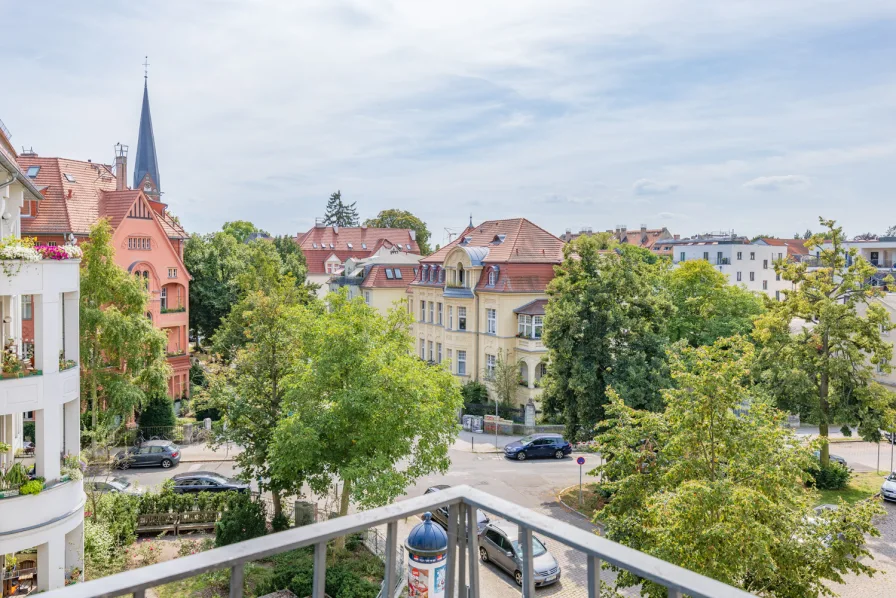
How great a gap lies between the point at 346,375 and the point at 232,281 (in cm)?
2972

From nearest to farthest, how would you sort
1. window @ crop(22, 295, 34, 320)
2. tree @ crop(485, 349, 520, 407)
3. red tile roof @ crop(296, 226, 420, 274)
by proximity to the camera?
window @ crop(22, 295, 34, 320)
tree @ crop(485, 349, 520, 407)
red tile roof @ crop(296, 226, 420, 274)

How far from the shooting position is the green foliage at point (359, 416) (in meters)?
18.6

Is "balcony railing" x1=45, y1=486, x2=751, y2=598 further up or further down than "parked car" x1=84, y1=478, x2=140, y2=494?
further up

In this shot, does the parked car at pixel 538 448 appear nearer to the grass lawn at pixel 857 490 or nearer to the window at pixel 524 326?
the window at pixel 524 326

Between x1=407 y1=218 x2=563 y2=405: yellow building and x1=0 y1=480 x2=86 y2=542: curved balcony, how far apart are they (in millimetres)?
25000

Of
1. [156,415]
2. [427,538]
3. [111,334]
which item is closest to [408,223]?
[156,415]

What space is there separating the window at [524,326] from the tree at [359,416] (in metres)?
20.8

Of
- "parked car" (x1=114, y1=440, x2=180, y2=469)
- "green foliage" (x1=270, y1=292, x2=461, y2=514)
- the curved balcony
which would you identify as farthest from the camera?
"parked car" (x1=114, y1=440, x2=180, y2=469)

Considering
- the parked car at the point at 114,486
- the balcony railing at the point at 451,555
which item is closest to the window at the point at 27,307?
the parked car at the point at 114,486

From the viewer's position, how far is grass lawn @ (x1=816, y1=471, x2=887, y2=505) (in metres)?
26.2

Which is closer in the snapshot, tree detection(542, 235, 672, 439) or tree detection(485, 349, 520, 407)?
tree detection(542, 235, 672, 439)

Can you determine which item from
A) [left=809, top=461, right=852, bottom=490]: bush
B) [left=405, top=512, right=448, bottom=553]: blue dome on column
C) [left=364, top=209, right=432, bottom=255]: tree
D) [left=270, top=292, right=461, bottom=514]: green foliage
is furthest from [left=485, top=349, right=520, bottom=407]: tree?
[left=364, top=209, right=432, bottom=255]: tree

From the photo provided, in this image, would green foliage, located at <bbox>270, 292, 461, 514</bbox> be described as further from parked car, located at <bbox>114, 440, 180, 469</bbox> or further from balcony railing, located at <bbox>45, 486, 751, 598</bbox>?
balcony railing, located at <bbox>45, 486, 751, 598</bbox>

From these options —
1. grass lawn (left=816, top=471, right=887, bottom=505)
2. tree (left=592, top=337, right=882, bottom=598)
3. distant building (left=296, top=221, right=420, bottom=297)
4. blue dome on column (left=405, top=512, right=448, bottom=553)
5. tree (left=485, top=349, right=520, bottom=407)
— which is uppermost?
distant building (left=296, top=221, right=420, bottom=297)
